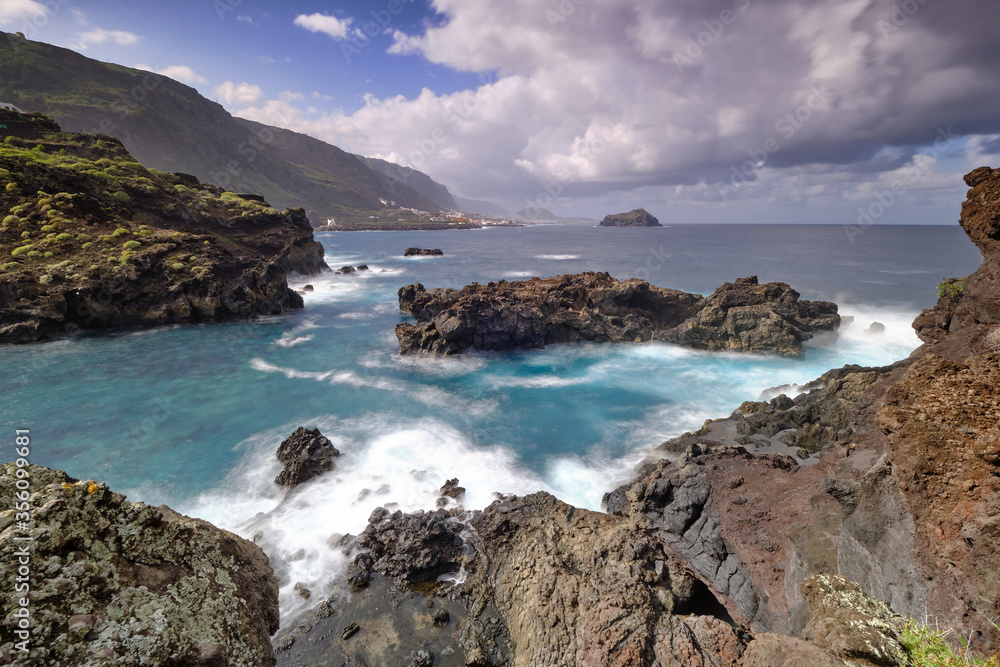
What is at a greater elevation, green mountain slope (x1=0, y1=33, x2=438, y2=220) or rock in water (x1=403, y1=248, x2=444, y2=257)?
green mountain slope (x1=0, y1=33, x2=438, y2=220)

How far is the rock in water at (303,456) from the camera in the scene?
16.3m

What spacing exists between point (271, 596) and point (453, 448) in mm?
14526

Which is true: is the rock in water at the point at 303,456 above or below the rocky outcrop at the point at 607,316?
below

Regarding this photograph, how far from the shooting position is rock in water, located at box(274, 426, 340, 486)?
16266mm

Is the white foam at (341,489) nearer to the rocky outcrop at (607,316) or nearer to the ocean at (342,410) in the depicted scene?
the ocean at (342,410)

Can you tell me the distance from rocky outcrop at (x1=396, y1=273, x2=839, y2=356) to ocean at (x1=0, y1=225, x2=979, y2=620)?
1572 millimetres

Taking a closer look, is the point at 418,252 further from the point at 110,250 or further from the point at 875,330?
the point at 875,330

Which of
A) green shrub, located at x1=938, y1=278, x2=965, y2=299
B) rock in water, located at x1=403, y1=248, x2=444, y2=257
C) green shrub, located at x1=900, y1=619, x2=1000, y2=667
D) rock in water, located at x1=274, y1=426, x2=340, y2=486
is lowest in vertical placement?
rock in water, located at x1=274, y1=426, x2=340, y2=486

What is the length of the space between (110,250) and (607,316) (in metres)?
45.3

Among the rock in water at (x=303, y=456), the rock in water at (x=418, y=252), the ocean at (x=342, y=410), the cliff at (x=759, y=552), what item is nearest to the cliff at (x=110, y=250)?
the ocean at (x=342, y=410)

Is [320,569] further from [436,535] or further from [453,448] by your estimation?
[453,448]

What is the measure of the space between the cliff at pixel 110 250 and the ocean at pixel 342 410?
2601mm

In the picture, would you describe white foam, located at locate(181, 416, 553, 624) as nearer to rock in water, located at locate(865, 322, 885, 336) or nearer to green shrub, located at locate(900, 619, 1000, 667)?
green shrub, located at locate(900, 619, 1000, 667)

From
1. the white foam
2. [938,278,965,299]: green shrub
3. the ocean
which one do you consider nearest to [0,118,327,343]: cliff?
the ocean
